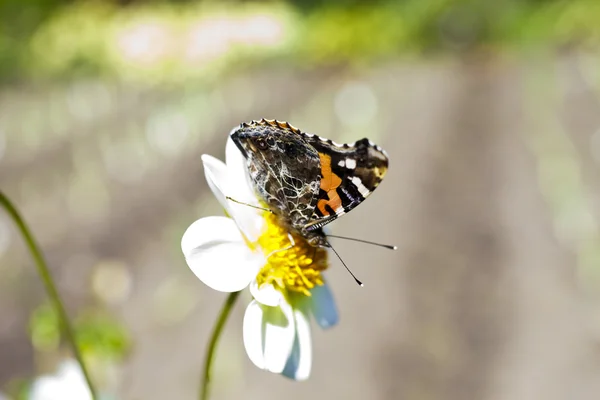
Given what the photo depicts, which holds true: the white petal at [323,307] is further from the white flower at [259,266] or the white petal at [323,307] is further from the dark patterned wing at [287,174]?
the dark patterned wing at [287,174]

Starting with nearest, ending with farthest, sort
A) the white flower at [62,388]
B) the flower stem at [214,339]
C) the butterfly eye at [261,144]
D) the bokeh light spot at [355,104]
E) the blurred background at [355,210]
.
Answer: the flower stem at [214,339] → the butterfly eye at [261,144] → the white flower at [62,388] → the blurred background at [355,210] → the bokeh light spot at [355,104]

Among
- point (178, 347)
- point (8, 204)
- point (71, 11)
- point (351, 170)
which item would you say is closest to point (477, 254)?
point (178, 347)

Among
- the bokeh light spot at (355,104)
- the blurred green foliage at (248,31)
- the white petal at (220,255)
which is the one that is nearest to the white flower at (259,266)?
the white petal at (220,255)

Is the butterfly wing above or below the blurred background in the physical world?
below

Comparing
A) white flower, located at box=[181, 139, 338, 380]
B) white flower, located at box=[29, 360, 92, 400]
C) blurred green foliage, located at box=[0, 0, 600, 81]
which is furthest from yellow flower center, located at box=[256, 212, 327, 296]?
blurred green foliage, located at box=[0, 0, 600, 81]

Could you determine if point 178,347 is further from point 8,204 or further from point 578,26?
point 578,26

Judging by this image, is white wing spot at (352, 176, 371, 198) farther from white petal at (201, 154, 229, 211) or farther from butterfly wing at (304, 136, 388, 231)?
white petal at (201, 154, 229, 211)
